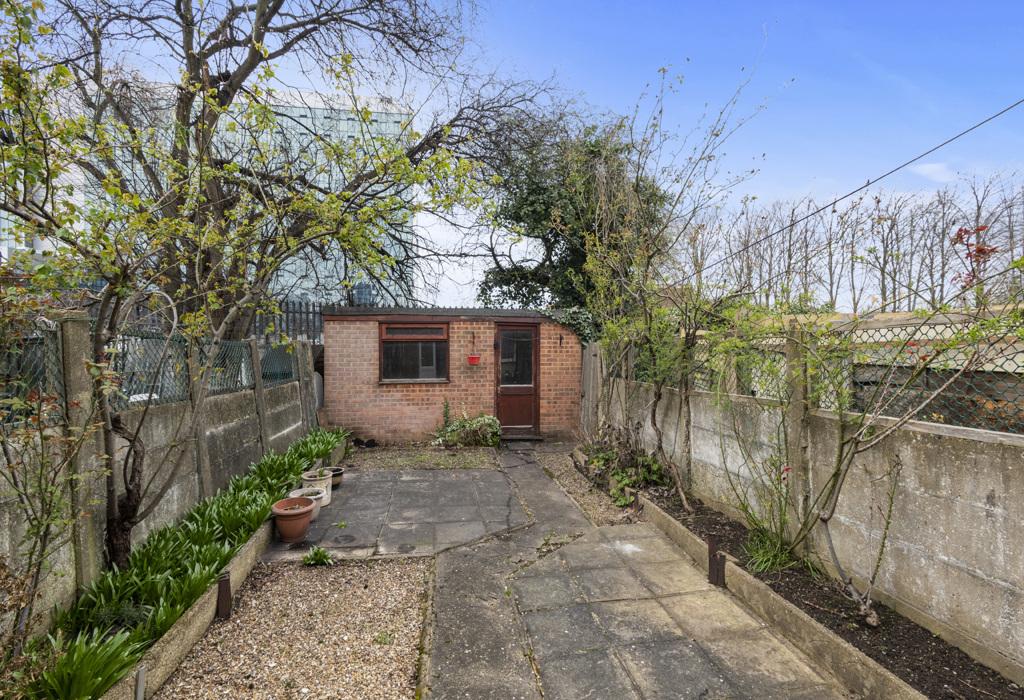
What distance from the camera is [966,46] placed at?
3832 millimetres

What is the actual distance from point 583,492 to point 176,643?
14.1 ft

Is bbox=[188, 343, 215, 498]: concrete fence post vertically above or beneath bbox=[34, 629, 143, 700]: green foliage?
above

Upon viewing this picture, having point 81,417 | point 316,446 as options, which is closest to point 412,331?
point 316,446

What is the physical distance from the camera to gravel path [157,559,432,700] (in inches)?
92.4

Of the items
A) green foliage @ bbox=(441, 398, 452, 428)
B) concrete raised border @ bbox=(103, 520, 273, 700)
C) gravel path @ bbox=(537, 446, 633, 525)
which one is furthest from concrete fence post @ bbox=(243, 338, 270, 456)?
gravel path @ bbox=(537, 446, 633, 525)

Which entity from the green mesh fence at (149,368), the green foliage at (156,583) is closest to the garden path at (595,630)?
the green foliage at (156,583)

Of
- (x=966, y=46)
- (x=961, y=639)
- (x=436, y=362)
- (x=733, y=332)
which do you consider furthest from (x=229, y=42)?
(x=961, y=639)

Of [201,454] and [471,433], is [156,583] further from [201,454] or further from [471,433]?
[471,433]

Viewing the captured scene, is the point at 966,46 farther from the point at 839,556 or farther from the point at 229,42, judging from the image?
the point at 229,42

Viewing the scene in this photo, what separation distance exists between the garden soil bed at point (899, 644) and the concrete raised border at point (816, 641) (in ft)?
0.26

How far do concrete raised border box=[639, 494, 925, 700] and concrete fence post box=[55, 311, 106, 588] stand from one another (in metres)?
4.03

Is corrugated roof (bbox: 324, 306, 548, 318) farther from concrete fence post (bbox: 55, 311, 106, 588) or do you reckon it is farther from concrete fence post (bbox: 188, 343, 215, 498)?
concrete fence post (bbox: 55, 311, 106, 588)

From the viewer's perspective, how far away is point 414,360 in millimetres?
8625

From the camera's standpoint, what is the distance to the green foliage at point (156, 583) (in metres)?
2.12
